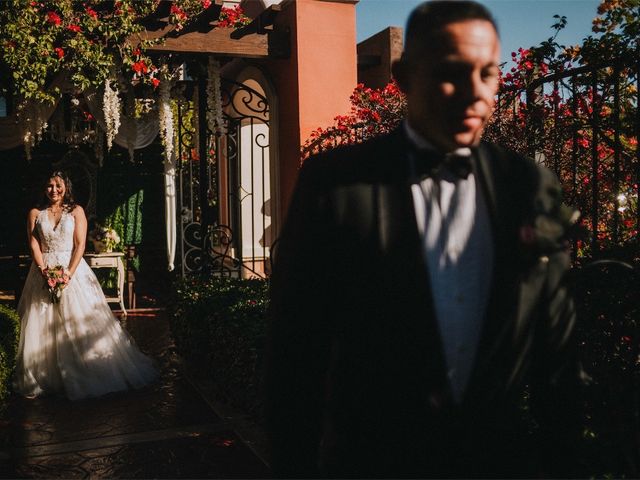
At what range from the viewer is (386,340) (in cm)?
139

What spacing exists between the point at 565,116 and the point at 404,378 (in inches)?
153

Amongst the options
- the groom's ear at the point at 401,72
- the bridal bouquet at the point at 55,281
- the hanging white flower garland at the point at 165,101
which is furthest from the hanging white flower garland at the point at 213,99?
the groom's ear at the point at 401,72

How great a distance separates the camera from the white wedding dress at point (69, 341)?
6.54m

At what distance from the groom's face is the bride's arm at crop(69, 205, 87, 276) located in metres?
6.06

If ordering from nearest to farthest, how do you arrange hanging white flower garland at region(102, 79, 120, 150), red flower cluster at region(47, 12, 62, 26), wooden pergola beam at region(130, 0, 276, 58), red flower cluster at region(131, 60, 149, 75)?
red flower cluster at region(47, 12, 62, 26) < red flower cluster at region(131, 60, 149, 75) < wooden pergola beam at region(130, 0, 276, 58) < hanging white flower garland at region(102, 79, 120, 150)

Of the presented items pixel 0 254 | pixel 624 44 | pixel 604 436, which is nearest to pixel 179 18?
pixel 624 44

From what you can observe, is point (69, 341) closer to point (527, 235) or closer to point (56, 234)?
point (56, 234)

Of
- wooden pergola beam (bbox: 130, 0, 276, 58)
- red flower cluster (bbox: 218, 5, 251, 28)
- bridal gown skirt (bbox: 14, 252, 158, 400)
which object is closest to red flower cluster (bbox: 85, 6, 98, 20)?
wooden pergola beam (bbox: 130, 0, 276, 58)

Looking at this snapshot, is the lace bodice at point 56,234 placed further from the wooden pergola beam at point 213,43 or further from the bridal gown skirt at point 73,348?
the wooden pergola beam at point 213,43

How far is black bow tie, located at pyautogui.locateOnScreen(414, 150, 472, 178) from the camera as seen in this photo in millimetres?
1466

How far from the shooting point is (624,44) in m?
4.61

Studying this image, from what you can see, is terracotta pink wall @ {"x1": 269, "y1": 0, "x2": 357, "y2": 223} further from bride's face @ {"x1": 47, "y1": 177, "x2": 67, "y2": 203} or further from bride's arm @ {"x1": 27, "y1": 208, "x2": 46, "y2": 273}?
bride's arm @ {"x1": 27, "y1": 208, "x2": 46, "y2": 273}

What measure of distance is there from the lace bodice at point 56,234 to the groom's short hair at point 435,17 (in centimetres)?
623

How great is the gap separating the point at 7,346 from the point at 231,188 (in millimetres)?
4789
